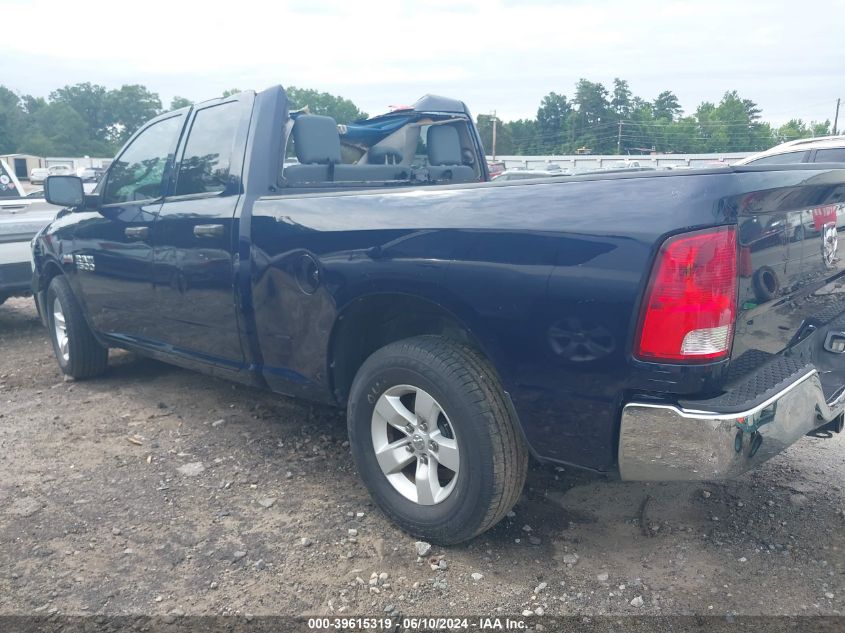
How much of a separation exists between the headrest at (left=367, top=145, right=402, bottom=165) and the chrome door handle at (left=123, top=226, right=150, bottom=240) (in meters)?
1.44

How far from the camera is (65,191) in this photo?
4.75 m

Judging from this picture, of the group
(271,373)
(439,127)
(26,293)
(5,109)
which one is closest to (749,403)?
(271,373)

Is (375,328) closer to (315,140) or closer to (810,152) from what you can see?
(315,140)

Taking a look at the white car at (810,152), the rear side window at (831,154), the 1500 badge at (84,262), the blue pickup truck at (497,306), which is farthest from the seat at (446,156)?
the rear side window at (831,154)

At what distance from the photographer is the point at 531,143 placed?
77.1 meters

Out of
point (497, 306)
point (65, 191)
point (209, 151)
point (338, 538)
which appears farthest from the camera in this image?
point (65, 191)

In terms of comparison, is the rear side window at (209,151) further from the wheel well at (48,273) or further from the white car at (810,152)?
the white car at (810,152)

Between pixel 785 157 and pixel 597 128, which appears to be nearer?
pixel 785 157

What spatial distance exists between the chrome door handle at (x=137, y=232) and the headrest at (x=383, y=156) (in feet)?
4.73

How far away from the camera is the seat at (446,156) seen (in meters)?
4.87

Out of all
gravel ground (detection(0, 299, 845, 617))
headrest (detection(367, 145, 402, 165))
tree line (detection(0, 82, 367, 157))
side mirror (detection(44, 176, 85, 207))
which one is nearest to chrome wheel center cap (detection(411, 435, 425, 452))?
gravel ground (detection(0, 299, 845, 617))

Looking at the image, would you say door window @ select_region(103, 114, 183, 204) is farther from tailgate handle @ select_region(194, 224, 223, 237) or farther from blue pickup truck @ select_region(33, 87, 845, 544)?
tailgate handle @ select_region(194, 224, 223, 237)

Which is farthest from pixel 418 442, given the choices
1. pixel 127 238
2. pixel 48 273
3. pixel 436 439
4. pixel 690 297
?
pixel 48 273

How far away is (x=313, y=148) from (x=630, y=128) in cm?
6723
